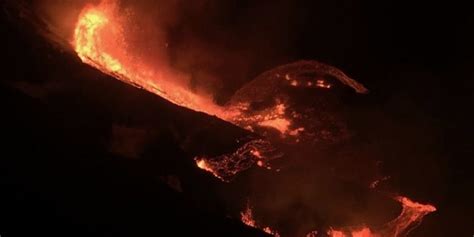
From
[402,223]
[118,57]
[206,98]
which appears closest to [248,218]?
[206,98]

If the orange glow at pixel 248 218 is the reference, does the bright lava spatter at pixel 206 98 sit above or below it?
above

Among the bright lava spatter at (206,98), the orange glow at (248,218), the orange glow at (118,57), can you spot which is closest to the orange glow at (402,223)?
the bright lava spatter at (206,98)

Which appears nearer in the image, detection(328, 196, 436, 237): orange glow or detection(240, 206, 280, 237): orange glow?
detection(240, 206, 280, 237): orange glow

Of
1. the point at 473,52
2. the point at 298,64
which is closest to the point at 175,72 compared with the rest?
the point at 298,64

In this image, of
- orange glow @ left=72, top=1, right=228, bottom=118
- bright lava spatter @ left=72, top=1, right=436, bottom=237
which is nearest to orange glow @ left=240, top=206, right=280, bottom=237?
bright lava spatter @ left=72, top=1, right=436, bottom=237

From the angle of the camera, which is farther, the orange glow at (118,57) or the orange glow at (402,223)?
the orange glow at (402,223)

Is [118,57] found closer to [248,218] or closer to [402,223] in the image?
[248,218]

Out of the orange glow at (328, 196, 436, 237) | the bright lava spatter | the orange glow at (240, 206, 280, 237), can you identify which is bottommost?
the orange glow at (240, 206, 280, 237)

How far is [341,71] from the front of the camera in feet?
20.7

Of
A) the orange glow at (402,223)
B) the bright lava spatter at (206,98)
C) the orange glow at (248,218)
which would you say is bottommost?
the orange glow at (248,218)

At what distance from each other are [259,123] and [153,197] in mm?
2152

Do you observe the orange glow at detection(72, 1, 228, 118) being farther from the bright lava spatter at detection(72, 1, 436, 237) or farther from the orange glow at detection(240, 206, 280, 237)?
the orange glow at detection(240, 206, 280, 237)

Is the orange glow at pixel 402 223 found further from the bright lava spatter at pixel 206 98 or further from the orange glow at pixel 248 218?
the orange glow at pixel 248 218

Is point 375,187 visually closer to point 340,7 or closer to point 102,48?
point 340,7
